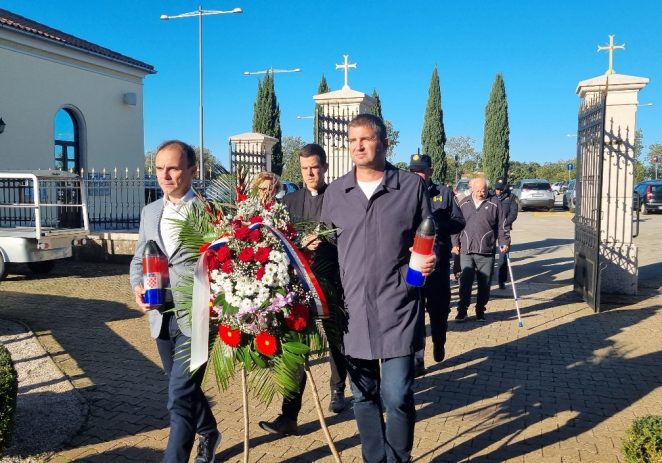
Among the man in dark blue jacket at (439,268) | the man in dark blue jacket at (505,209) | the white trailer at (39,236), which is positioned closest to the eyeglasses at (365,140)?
the man in dark blue jacket at (439,268)

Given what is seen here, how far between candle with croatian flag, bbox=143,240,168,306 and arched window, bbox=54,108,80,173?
53.8 feet

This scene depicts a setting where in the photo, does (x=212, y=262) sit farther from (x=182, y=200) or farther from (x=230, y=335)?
(x=182, y=200)

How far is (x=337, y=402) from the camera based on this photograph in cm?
459

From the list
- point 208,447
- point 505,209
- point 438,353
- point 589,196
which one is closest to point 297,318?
point 208,447

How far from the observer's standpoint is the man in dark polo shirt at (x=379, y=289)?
3.10m

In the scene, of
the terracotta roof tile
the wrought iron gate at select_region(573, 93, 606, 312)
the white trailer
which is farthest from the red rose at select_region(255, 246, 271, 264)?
the terracotta roof tile

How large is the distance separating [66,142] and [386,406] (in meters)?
17.7

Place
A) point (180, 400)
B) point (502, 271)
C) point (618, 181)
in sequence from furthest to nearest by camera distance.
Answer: point (502, 271) < point (618, 181) < point (180, 400)

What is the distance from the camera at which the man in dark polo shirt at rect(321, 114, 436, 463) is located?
3.10 metres

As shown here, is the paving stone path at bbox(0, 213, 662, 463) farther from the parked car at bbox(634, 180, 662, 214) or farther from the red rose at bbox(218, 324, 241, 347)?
the parked car at bbox(634, 180, 662, 214)

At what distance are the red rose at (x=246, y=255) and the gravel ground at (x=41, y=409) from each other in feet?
6.91

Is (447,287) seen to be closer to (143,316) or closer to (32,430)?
(32,430)

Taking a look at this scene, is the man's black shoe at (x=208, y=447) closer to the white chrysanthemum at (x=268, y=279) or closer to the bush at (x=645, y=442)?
the white chrysanthemum at (x=268, y=279)

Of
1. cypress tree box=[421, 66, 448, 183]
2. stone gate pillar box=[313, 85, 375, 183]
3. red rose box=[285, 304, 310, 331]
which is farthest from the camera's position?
cypress tree box=[421, 66, 448, 183]
